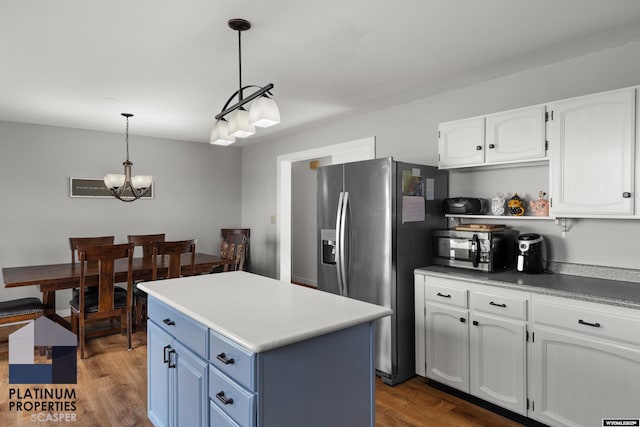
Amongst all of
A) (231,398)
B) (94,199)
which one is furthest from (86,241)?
(231,398)

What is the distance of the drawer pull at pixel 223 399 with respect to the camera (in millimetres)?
1480

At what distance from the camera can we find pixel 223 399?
1519 mm

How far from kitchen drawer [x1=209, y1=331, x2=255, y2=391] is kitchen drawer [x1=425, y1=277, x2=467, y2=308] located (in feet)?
5.64

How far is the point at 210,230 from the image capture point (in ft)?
19.6

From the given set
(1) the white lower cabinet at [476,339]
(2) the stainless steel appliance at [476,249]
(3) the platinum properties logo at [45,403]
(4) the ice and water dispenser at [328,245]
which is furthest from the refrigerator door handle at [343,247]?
(3) the platinum properties logo at [45,403]

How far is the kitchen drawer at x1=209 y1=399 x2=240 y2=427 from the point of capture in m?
1.50

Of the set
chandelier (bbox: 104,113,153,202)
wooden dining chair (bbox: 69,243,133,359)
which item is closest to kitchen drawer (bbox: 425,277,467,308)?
wooden dining chair (bbox: 69,243,133,359)

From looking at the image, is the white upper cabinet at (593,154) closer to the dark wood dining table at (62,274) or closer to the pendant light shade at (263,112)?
the pendant light shade at (263,112)

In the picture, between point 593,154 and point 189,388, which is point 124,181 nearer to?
point 189,388

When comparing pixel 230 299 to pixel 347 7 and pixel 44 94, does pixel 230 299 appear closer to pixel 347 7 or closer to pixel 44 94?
pixel 347 7

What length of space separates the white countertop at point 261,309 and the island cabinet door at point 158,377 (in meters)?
0.23

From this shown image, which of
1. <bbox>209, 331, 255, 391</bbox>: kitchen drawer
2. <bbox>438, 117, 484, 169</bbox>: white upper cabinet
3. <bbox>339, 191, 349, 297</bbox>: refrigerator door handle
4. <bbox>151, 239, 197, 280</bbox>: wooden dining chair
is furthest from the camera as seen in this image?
<bbox>151, 239, 197, 280</bbox>: wooden dining chair

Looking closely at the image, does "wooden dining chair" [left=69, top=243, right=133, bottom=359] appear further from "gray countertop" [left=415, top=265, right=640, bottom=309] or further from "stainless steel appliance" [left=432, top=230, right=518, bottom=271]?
"stainless steel appliance" [left=432, top=230, right=518, bottom=271]

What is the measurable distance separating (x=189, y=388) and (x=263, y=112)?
1.36m
